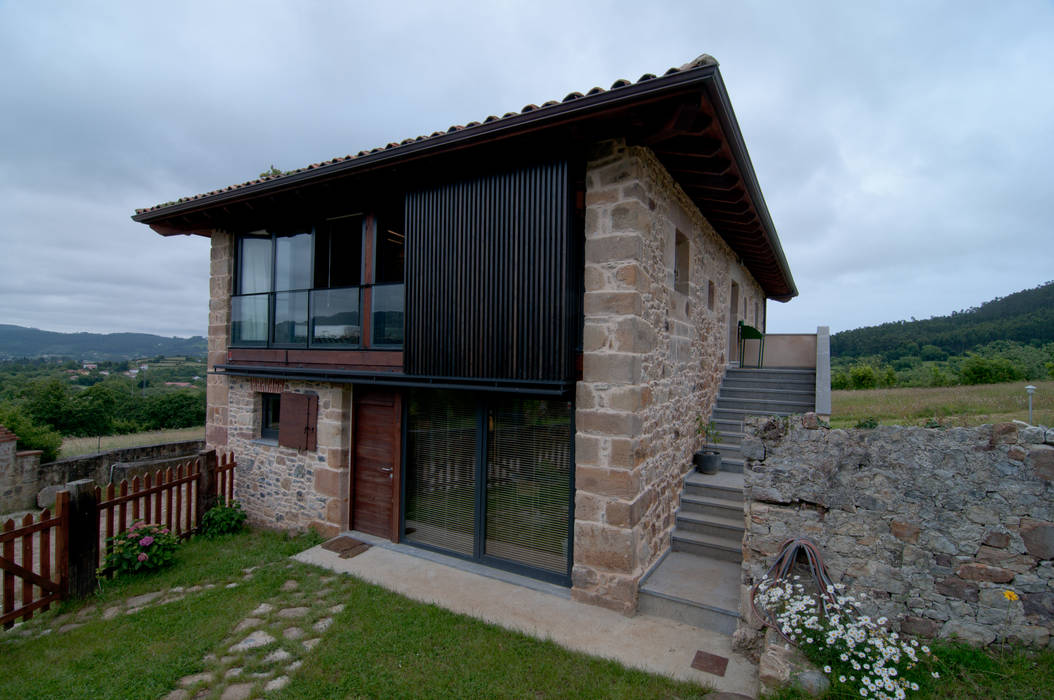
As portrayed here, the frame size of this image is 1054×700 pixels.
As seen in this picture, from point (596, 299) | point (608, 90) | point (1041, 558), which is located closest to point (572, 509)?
point (596, 299)

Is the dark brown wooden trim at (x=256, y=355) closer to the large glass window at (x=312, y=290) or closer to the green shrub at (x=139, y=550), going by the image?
the large glass window at (x=312, y=290)

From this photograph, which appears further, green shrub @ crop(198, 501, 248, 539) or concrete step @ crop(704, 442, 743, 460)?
concrete step @ crop(704, 442, 743, 460)

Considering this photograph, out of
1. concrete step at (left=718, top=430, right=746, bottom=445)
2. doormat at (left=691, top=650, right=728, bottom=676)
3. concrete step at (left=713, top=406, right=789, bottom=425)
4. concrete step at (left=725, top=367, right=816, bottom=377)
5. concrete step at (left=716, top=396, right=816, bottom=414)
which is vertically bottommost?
doormat at (left=691, top=650, right=728, bottom=676)

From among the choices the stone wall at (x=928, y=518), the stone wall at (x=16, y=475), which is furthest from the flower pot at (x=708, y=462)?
the stone wall at (x=16, y=475)

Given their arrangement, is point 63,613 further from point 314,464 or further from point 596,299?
point 596,299

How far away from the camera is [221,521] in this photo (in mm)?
7250

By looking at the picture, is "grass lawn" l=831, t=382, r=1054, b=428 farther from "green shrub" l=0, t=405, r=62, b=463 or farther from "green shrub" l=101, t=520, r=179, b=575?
"green shrub" l=0, t=405, r=62, b=463

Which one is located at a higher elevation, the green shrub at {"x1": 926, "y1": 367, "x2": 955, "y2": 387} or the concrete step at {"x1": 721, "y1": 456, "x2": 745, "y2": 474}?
the green shrub at {"x1": 926, "y1": 367, "x2": 955, "y2": 387}

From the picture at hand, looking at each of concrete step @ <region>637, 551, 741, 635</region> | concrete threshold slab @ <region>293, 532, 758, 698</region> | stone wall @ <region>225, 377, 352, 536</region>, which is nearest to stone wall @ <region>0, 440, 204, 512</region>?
stone wall @ <region>225, 377, 352, 536</region>

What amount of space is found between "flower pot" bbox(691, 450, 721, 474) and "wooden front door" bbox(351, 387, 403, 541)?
4.35 meters

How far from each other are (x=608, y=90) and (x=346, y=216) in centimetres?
446

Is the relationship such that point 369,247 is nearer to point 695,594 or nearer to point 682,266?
point 682,266

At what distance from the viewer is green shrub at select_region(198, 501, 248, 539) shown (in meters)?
7.16

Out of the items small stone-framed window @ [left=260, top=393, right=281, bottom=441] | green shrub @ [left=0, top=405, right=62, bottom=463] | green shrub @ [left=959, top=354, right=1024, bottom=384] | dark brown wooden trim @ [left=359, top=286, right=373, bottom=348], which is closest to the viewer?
dark brown wooden trim @ [left=359, top=286, right=373, bottom=348]
